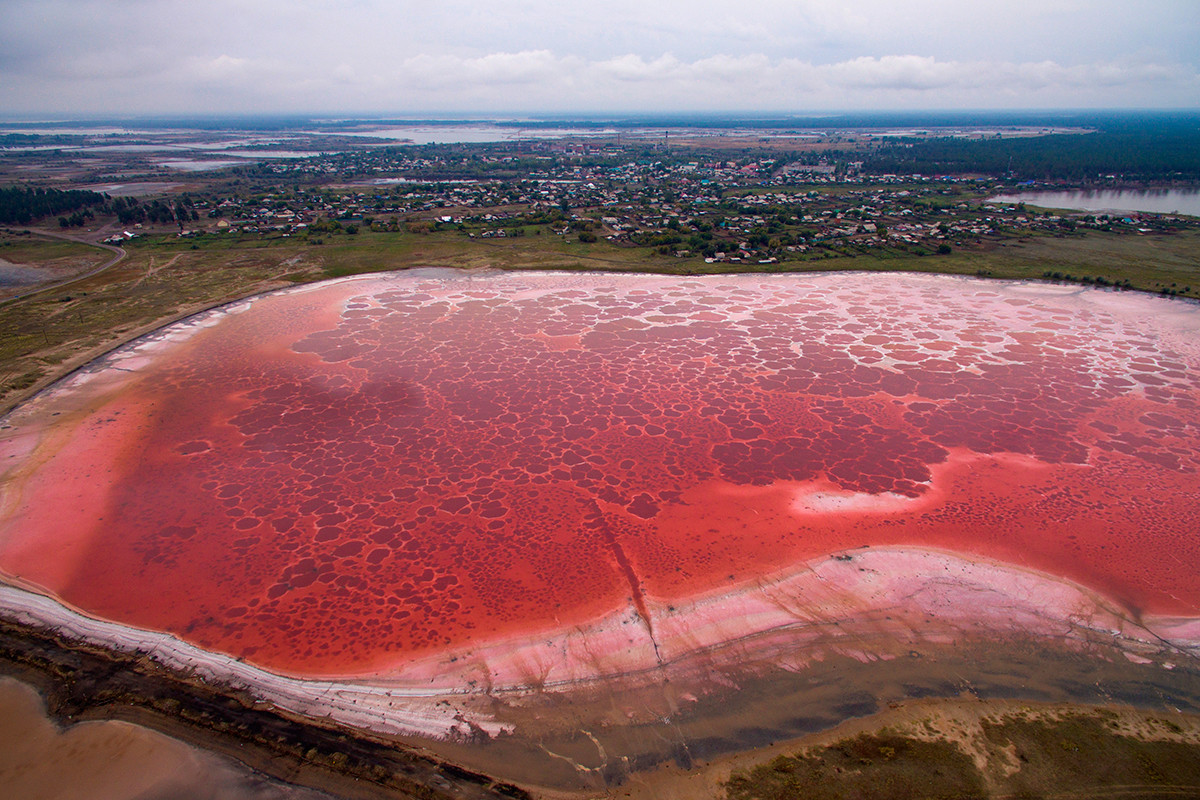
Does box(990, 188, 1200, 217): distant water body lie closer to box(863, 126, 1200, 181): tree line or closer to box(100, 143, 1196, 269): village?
box(100, 143, 1196, 269): village

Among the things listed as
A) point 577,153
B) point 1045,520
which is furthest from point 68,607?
point 577,153

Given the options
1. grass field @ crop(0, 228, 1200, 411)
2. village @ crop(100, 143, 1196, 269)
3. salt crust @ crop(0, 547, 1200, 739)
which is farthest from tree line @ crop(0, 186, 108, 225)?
salt crust @ crop(0, 547, 1200, 739)

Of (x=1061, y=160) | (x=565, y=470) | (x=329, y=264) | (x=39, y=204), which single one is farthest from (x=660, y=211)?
(x=1061, y=160)

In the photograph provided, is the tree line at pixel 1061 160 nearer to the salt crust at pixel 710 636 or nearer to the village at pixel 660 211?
the village at pixel 660 211

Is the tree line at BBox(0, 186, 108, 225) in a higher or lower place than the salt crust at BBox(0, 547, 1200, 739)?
higher

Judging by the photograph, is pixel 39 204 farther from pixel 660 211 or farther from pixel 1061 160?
pixel 1061 160

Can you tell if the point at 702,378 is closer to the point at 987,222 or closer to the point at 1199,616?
the point at 1199,616
